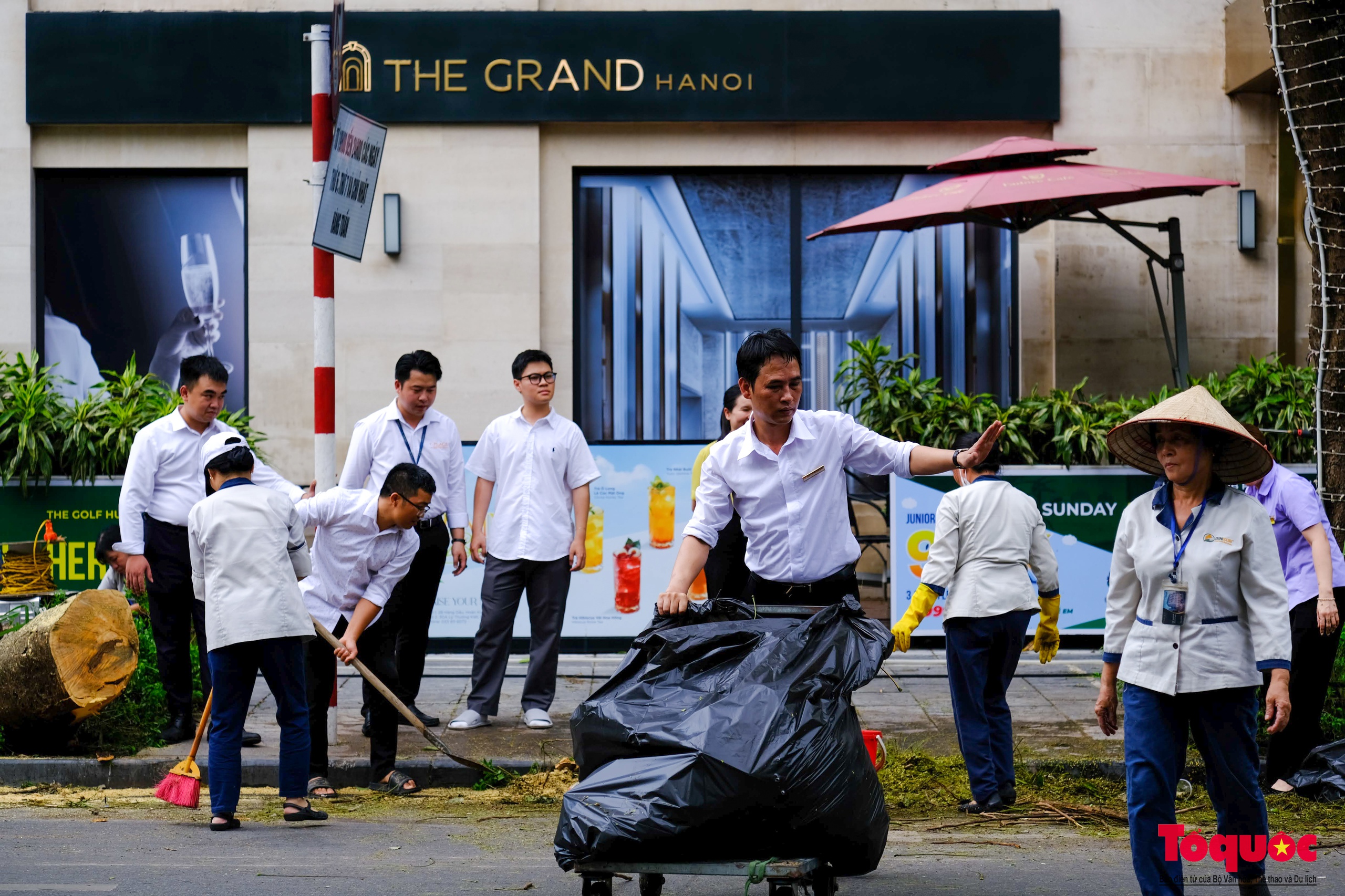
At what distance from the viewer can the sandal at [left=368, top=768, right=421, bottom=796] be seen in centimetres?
670

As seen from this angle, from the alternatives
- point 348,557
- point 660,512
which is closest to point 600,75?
point 660,512

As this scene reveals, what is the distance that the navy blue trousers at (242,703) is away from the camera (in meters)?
6.00

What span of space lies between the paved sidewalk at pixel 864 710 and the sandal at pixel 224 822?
1.00 meters

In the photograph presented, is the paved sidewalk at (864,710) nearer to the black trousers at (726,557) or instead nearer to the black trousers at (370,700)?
the black trousers at (370,700)

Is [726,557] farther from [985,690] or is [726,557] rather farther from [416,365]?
[416,365]

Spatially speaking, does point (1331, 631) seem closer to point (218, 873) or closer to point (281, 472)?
point (218, 873)

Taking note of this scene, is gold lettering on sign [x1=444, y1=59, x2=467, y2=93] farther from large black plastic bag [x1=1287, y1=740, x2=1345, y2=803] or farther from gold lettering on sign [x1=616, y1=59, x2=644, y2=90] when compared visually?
large black plastic bag [x1=1287, y1=740, x2=1345, y2=803]

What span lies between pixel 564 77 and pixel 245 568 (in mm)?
6937

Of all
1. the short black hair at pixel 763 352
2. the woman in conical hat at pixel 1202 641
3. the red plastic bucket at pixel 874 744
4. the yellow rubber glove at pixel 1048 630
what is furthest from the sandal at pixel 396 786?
the woman in conical hat at pixel 1202 641

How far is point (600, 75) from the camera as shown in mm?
11734

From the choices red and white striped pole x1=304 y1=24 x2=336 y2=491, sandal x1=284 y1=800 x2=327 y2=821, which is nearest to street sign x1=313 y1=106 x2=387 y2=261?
red and white striped pole x1=304 y1=24 x2=336 y2=491

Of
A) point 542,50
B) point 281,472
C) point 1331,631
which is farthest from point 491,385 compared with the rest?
point 1331,631

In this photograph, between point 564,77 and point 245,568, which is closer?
point 245,568

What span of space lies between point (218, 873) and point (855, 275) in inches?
333
